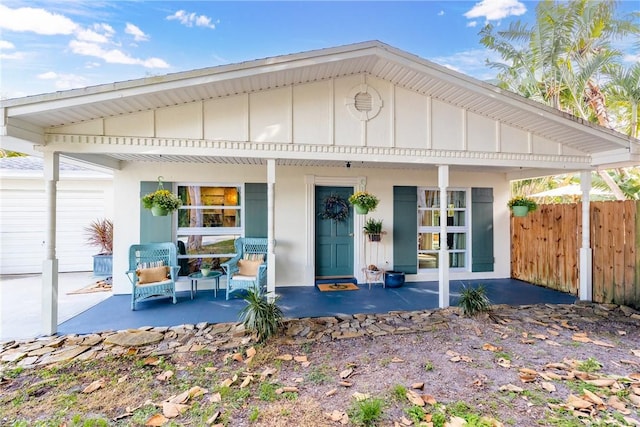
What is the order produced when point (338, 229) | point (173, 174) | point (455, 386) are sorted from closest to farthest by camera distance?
point (455, 386) → point (173, 174) → point (338, 229)

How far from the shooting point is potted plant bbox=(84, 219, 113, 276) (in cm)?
642

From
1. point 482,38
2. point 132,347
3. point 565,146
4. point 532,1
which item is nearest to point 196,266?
point 132,347

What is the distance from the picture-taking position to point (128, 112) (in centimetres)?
373

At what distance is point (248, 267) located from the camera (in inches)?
208

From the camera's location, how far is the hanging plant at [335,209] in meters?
6.28

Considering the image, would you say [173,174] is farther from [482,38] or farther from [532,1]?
[532,1]

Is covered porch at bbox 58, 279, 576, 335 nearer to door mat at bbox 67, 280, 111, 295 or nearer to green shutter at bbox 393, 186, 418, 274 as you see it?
green shutter at bbox 393, 186, 418, 274

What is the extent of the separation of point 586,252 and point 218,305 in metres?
6.35

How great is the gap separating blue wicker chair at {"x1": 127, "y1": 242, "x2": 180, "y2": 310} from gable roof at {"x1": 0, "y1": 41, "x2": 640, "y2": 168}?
2323 mm

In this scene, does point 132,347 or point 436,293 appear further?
point 436,293

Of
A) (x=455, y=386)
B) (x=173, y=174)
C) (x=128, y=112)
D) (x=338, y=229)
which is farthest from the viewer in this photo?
(x=338, y=229)

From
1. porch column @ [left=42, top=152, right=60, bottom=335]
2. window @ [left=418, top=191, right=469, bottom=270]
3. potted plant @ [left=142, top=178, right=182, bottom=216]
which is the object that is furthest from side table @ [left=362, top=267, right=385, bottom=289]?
porch column @ [left=42, top=152, right=60, bottom=335]

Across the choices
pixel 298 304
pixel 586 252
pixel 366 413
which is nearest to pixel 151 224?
pixel 298 304

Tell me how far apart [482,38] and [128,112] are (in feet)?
31.8
